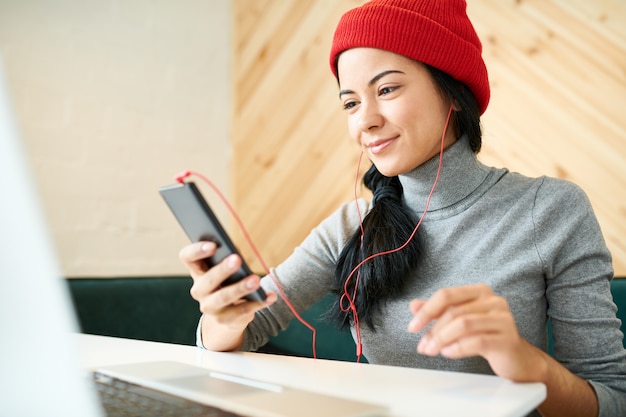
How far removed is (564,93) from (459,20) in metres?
0.58

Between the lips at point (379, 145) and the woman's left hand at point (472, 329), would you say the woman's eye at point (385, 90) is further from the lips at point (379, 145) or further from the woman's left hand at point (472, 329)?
the woman's left hand at point (472, 329)

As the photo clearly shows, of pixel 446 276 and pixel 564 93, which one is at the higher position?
pixel 564 93

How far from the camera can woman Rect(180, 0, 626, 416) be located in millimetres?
933

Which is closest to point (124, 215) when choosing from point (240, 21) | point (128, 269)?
point (128, 269)

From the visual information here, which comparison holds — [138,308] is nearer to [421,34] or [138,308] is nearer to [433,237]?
[433,237]

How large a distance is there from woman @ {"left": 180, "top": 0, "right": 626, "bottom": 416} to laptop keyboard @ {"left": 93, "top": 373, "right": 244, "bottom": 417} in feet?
0.65

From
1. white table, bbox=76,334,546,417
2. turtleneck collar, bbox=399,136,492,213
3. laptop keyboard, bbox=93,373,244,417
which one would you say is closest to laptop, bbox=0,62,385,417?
laptop keyboard, bbox=93,373,244,417

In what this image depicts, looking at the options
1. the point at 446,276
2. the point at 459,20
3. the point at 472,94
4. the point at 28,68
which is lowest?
the point at 446,276

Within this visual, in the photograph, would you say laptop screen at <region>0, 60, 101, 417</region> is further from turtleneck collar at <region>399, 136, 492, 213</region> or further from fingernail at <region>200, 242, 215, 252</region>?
turtleneck collar at <region>399, 136, 492, 213</region>

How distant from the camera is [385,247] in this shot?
1.12 meters

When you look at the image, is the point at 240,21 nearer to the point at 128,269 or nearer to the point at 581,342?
the point at 128,269

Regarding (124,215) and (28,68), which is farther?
(124,215)

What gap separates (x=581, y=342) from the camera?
91 centimetres

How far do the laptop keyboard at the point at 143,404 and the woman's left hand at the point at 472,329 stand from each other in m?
0.23
